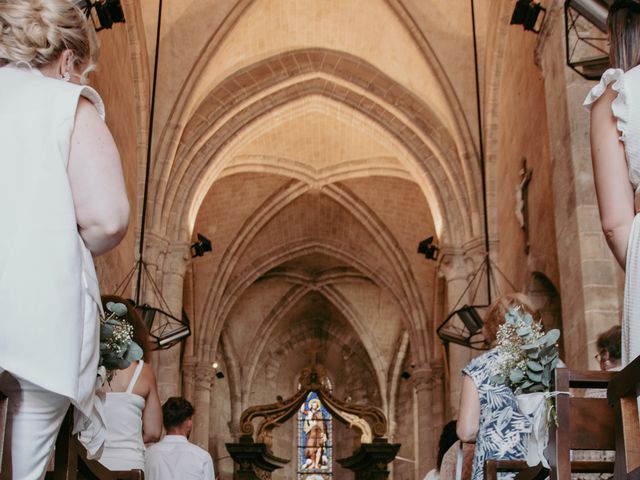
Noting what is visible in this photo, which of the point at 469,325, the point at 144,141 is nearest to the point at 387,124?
the point at 144,141

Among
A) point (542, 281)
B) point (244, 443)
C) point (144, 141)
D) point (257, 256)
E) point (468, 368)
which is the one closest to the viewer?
point (468, 368)

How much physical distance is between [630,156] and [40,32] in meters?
1.34

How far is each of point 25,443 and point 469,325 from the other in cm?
1102

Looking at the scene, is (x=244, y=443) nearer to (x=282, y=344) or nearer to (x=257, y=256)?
(x=257, y=256)

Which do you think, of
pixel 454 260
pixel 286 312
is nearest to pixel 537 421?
pixel 454 260

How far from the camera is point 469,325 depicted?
12648 mm

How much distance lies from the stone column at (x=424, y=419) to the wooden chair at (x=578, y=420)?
62.5 ft

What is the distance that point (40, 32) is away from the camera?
2242 mm

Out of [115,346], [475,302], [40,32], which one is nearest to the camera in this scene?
[40,32]

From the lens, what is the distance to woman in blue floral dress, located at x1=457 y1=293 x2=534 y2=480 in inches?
156

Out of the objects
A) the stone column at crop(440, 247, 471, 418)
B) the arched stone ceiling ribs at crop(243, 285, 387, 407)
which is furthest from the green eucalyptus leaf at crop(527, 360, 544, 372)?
the arched stone ceiling ribs at crop(243, 285, 387, 407)

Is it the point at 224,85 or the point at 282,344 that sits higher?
the point at 224,85

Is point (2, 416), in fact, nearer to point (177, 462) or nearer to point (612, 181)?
point (612, 181)

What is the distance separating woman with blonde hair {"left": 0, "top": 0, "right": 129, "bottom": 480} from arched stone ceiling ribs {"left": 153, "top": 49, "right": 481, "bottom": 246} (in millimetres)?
14109
